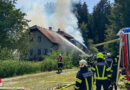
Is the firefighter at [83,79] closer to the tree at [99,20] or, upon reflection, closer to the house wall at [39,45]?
the house wall at [39,45]

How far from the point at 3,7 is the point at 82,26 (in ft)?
57.0

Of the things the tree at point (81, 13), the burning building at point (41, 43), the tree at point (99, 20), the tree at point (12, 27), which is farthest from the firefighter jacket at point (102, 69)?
the tree at point (81, 13)

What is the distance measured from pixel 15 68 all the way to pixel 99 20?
31423 millimetres

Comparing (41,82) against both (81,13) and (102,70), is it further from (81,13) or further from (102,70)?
(81,13)

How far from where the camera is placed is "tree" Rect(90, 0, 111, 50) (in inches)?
1796

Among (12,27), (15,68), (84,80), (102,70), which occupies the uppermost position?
(12,27)

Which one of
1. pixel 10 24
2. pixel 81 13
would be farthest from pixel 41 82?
pixel 81 13

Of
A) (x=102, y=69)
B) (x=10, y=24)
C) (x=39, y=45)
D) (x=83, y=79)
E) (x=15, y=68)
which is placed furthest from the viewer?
(x=39, y=45)

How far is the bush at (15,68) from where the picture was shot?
60.2ft

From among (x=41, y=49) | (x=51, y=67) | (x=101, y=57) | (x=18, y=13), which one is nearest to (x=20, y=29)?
(x=18, y=13)

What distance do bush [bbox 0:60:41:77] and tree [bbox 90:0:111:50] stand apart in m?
26.2

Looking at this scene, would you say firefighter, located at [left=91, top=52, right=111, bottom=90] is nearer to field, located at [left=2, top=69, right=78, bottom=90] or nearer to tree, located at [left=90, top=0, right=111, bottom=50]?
field, located at [left=2, top=69, right=78, bottom=90]

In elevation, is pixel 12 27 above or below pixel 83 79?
above

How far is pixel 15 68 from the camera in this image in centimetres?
1903
